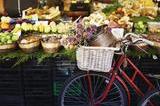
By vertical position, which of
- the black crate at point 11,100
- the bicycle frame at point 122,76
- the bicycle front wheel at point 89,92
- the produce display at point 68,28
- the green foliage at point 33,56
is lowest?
the black crate at point 11,100

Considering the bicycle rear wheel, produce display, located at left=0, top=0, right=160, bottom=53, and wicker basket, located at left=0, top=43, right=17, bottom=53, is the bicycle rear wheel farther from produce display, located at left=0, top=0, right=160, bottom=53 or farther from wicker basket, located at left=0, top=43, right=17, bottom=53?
wicker basket, located at left=0, top=43, right=17, bottom=53

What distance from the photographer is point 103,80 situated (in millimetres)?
5473

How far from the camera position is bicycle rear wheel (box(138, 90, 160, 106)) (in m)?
4.95

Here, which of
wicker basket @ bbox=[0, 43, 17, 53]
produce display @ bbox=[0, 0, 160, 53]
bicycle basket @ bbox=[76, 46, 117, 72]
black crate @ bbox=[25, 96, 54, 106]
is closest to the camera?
bicycle basket @ bbox=[76, 46, 117, 72]

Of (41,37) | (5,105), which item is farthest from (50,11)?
(5,105)

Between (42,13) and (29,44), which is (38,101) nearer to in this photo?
(29,44)

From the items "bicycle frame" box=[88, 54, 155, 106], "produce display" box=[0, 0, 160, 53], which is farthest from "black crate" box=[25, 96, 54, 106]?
"bicycle frame" box=[88, 54, 155, 106]

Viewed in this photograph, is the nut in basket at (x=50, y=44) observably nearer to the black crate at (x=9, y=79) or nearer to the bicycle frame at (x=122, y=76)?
the black crate at (x=9, y=79)

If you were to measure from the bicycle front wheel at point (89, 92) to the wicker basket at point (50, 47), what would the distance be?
20.4 inches

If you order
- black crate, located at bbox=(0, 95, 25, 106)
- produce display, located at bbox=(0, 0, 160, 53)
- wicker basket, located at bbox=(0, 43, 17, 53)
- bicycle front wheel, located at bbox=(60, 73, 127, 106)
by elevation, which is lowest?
black crate, located at bbox=(0, 95, 25, 106)

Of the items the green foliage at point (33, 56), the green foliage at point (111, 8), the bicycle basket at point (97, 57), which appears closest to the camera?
the bicycle basket at point (97, 57)

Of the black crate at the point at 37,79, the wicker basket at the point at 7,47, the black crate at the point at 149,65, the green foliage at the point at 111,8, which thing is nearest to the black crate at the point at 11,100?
the black crate at the point at 37,79

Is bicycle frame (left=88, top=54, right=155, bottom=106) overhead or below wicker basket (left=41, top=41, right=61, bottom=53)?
below

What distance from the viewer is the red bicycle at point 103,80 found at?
4.97 metres
